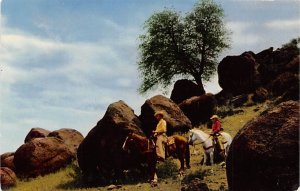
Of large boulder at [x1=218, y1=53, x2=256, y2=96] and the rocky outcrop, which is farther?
large boulder at [x1=218, y1=53, x2=256, y2=96]

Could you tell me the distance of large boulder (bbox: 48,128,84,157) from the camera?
119 feet

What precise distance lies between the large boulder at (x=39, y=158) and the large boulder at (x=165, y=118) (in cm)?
571

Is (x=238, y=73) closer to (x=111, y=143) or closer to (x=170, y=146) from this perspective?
(x=111, y=143)

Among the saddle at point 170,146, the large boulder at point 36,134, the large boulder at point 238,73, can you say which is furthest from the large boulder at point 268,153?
the large boulder at point 238,73

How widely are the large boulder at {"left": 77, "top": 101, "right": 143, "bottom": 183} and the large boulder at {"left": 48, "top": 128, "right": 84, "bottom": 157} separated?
10.4 meters

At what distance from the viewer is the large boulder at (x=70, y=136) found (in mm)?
36237

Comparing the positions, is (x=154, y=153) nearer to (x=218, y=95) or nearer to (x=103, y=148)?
(x=103, y=148)

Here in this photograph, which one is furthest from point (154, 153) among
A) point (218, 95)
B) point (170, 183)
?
point (218, 95)

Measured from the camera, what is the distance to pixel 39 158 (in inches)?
1238

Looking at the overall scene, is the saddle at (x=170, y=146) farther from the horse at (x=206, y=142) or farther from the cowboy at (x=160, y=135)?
the horse at (x=206, y=142)

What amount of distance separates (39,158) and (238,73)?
22100 mm

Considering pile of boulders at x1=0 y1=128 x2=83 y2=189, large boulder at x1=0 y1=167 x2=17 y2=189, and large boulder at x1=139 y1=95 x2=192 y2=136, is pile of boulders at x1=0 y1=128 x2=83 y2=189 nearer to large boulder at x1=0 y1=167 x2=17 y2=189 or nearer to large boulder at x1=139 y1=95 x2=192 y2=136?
large boulder at x1=0 y1=167 x2=17 y2=189

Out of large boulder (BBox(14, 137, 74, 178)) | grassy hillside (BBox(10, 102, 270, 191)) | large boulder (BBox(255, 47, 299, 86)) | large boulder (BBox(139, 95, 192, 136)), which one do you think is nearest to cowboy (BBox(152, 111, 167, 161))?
grassy hillside (BBox(10, 102, 270, 191))

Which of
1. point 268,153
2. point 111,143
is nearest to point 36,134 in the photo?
point 111,143
